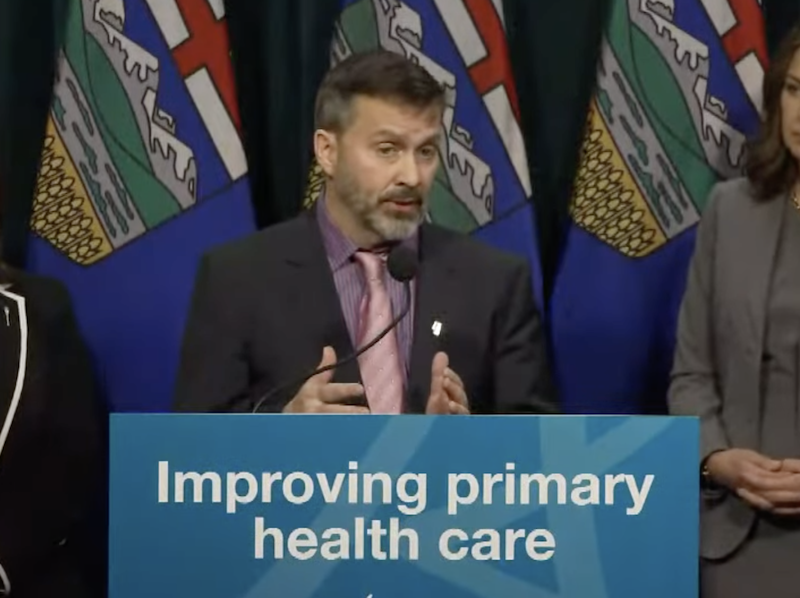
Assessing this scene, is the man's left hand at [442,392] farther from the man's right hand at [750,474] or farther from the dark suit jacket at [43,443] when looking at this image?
the dark suit jacket at [43,443]

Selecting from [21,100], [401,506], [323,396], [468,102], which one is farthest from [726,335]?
[21,100]

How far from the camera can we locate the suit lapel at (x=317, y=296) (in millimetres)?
1963

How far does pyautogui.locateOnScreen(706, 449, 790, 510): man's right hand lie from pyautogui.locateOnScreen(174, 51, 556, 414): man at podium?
0.26 meters

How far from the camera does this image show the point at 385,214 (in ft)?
6.48

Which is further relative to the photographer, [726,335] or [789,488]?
[726,335]

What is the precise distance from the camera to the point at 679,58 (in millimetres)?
2350

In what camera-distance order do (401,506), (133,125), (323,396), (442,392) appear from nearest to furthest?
(401,506) < (323,396) < (442,392) < (133,125)

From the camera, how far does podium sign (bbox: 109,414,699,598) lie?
1.27m

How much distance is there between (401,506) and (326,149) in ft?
2.89

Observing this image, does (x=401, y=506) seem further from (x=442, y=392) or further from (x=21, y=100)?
(x=21, y=100)

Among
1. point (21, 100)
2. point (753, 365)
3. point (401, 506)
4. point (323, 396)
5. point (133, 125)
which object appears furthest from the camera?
point (21, 100)

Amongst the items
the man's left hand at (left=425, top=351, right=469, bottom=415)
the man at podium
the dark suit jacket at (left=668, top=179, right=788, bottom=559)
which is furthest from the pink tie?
the dark suit jacket at (left=668, top=179, right=788, bottom=559)

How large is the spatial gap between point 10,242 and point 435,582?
1498mm

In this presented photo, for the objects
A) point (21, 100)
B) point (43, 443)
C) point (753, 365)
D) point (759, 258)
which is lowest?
point (753, 365)
